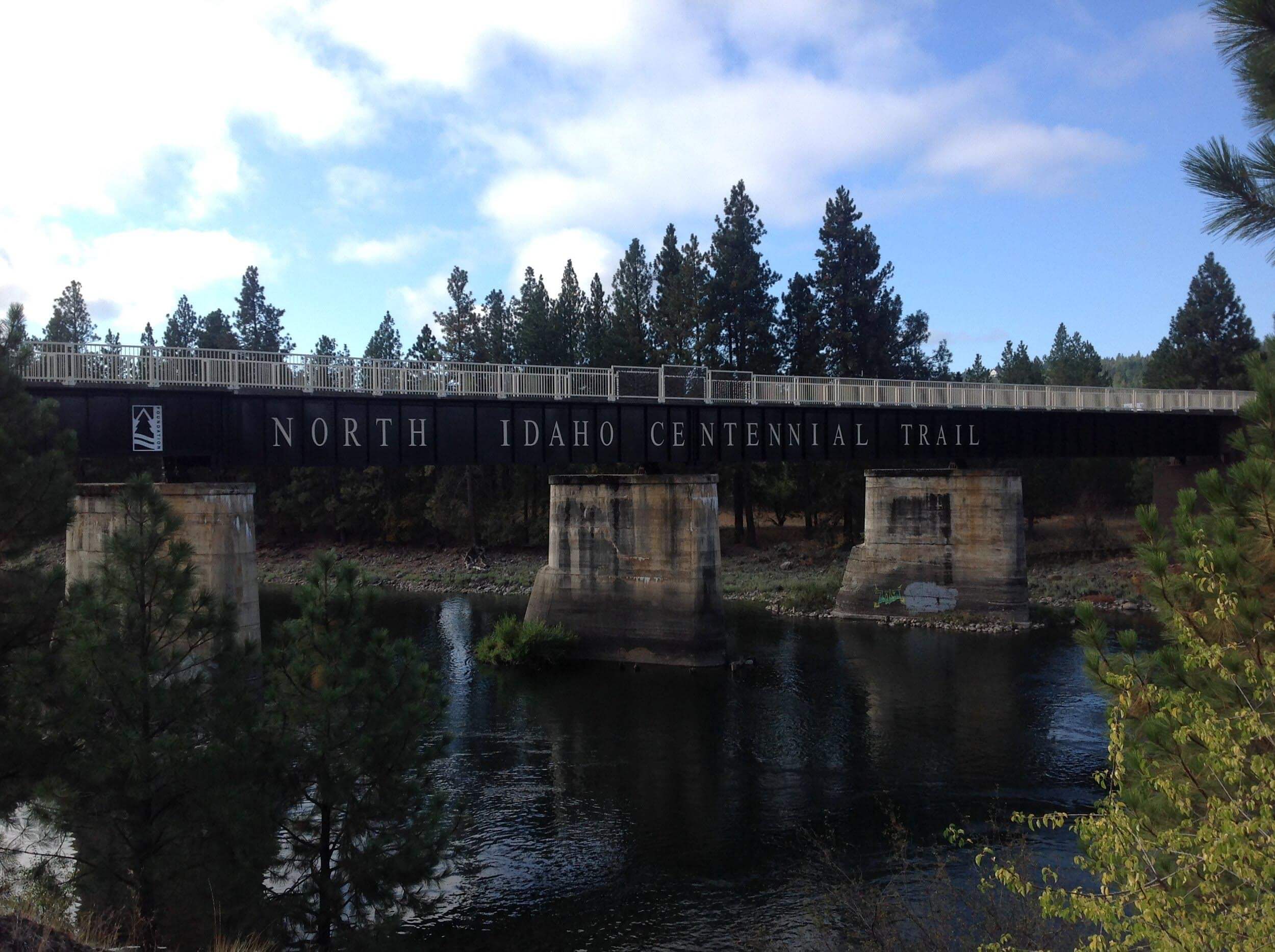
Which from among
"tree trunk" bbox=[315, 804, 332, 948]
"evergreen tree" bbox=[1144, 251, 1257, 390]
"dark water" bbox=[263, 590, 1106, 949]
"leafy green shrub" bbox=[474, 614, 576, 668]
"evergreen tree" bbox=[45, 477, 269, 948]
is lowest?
"dark water" bbox=[263, 590, 1106, 949]

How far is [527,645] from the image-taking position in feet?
115

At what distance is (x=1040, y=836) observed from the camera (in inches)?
717

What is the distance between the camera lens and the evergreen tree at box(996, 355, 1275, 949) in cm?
637

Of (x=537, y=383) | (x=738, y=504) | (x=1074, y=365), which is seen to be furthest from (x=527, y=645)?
(x=1074, y=365)

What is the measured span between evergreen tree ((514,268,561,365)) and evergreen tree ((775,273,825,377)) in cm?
1852

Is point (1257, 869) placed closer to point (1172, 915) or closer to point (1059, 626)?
point (1172, 915)

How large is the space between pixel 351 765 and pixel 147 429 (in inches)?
672

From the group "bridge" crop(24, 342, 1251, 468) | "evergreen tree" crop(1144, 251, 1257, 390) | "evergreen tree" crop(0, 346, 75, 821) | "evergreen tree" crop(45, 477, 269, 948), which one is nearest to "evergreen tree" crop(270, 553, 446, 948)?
"evergreen tree" crop(45, 477, 269, 948)

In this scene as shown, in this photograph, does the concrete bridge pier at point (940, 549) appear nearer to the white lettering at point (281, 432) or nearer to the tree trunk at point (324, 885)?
the white lettering at point (281, 432)

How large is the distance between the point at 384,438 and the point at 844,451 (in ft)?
64.1

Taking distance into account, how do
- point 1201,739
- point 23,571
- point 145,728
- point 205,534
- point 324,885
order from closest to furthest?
point 1201,739, point 23,571, point 145,728, point 324,885, point 205,534

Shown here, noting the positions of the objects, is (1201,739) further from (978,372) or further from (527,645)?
(978,372)

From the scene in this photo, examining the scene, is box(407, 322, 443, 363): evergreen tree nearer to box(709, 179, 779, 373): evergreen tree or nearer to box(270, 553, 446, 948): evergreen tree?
box(709, 179, 779, 373): evergreen tree

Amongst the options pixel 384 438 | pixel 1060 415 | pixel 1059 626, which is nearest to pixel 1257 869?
pixel 384 438
